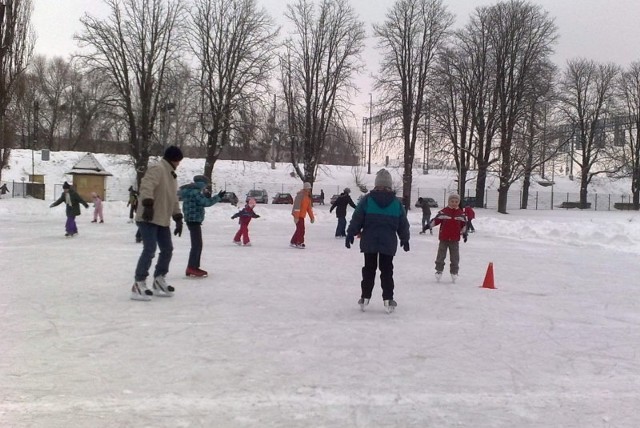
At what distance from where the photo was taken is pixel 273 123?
3478 cm

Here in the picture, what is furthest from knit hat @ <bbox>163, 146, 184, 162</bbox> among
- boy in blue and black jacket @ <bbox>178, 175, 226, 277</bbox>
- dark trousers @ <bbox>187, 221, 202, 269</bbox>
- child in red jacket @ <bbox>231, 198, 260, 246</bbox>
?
child in red jacket @ <bbox>231, 198, 260, 246</bbox>

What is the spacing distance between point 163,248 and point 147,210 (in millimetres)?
675

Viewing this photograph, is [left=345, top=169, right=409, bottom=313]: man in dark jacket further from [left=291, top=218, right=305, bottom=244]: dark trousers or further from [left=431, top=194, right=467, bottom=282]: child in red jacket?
[left=291, top=218, right=305, bottom=244]: dark trousers

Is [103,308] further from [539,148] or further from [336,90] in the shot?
[539,148]

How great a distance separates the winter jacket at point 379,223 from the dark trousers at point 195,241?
2883 millimetres

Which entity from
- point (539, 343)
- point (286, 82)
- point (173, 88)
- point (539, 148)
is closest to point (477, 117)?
point (539, 148)

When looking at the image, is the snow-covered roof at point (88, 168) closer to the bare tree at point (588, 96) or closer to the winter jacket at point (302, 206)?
the winter jacket at point (302, 206)

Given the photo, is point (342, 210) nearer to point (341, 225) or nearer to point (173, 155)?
point (341, 225)

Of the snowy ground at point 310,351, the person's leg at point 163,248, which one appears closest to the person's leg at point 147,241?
the person's leg at point 163,248

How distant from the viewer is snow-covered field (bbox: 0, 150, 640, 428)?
3.23 m

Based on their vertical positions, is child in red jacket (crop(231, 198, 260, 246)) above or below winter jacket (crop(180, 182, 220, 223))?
below

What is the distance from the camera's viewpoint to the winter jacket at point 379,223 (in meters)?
6.03

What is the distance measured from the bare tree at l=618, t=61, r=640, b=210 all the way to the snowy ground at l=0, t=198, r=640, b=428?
46.1 meters

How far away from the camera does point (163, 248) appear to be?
663 centimetres
